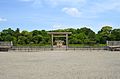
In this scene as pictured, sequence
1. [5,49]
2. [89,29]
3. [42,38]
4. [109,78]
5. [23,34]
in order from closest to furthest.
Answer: [109,78] < [5,49] < [42,38] < [23,34] < [89,29]

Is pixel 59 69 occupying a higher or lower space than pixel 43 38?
lower

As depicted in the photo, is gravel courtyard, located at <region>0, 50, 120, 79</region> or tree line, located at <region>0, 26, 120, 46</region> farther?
tree line, located at <region>0, 26, 120, 46</region>

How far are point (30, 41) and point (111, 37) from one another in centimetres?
1862

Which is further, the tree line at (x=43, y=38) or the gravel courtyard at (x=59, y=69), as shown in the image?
the tree line at (x=43, y=38)

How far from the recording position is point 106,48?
37156 mm

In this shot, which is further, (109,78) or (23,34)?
(23,34)

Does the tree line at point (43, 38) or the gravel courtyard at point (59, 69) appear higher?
the tree line at point (43, 38)

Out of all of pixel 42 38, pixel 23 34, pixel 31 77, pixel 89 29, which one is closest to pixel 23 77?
pixel 31 77

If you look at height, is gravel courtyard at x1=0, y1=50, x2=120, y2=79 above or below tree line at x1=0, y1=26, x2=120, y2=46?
below

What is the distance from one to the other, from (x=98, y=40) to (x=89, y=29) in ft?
46.1

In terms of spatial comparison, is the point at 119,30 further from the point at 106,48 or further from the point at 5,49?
the point at 5,49

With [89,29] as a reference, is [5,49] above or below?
below

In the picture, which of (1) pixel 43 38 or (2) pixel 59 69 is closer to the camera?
(2) pixel 59 69

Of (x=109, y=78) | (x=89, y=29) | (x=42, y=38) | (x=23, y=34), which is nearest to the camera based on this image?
(x=109, y=78)
